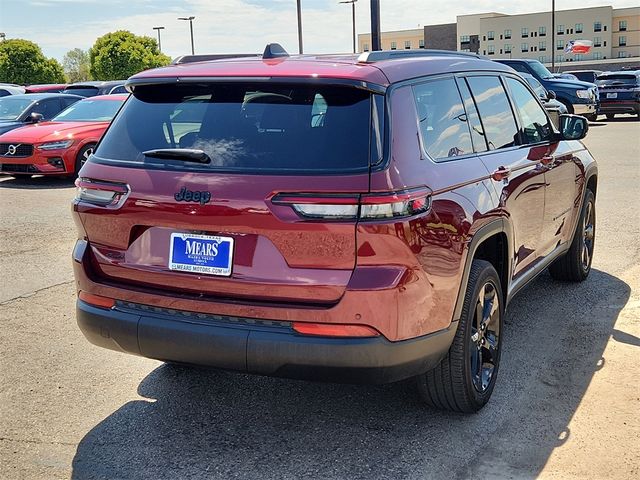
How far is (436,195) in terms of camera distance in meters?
3.41

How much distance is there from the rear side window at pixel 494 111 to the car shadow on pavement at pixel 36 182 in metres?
9.87

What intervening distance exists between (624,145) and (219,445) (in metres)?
16.0

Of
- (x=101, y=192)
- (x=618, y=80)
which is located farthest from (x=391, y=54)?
(x=618, y=80)

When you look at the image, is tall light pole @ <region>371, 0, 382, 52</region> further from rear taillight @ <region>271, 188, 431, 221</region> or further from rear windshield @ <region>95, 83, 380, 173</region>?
rear taillight @ <region>271, 188, 431, 221</region>

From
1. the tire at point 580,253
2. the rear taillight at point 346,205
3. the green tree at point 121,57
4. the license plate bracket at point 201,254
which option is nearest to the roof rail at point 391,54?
the rear taillight at point 346,205

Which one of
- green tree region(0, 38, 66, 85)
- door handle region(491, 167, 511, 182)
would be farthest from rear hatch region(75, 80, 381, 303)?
green tree region(0, 38, 66, 85)

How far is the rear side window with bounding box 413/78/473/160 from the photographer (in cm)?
360

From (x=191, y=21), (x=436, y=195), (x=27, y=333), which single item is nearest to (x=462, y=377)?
(x=436, y=195)

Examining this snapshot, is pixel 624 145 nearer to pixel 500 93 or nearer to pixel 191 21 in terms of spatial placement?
pixel 500 93

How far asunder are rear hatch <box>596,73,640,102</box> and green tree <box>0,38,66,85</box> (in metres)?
39.0

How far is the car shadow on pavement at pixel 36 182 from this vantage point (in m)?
13.1

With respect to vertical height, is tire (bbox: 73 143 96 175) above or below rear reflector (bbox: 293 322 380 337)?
below

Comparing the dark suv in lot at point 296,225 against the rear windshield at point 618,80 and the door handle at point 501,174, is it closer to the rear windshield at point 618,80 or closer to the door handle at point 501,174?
the door handle at point 501,174

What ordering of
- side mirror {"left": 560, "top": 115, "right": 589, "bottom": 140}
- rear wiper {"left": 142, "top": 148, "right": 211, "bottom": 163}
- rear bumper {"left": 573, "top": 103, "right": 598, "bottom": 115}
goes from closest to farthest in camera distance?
rear wiper {"left": 142, "top": 148, "right": 211, "bottom": 163} < side mirror {"left": 560, "top": 115, "right": 589, "bottom": 140} < rear bumper {"left": 573, "top": 103, "right": 598, "bottom": 115}
